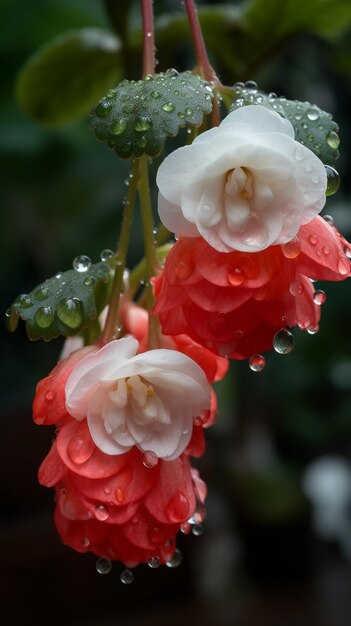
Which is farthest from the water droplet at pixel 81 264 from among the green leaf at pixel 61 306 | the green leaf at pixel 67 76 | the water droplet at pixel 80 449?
the green leaf at pixel 67 76

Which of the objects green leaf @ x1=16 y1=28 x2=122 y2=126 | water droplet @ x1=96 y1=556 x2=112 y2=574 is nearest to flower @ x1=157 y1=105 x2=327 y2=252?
water droplet @ x1=96 y1=556 x2=112 y2=574

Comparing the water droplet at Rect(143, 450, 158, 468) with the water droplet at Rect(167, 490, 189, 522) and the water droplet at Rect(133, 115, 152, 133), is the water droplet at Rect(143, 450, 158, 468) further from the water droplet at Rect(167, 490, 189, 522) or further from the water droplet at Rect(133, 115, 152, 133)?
the water droplet at Rect(133, 115, 152, 133)

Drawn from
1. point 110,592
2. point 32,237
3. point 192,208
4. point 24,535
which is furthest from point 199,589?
point 192,208

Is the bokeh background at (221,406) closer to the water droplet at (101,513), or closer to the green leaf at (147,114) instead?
the green leaf at (147,114)

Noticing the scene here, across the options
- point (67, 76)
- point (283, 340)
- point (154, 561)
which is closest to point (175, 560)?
point (154, 561)

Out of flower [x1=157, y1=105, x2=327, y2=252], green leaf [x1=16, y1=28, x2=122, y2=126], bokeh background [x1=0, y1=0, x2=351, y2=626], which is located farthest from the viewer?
bokeh background [x1=0, y1=0, x2=351, y2=626]

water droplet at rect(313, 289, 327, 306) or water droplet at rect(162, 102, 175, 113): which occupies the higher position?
water droplet at rect(162, 102, 175, 113)

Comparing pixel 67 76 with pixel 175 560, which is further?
pixel 67 76

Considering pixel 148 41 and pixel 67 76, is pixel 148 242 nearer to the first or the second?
pixel 148 41
